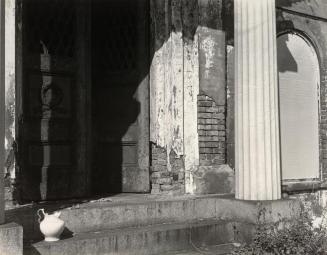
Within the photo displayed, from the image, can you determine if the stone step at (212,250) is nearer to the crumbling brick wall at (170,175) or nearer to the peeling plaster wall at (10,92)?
the crumbling brick wall at (170,175)

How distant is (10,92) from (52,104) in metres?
1.24

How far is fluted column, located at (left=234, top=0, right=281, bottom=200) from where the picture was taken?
6.41m

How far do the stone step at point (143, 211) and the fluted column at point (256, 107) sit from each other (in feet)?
0.72

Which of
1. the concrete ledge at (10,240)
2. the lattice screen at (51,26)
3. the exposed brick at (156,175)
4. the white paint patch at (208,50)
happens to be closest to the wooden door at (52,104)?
the lattice screen at (51,26)

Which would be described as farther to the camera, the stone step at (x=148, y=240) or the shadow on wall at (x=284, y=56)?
the shadow on wall at (x=284, y=56)

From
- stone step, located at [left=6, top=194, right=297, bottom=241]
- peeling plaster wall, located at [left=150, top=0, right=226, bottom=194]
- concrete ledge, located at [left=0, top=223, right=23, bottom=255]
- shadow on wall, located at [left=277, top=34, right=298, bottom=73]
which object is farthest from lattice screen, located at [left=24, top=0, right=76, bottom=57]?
shadow on wall, located at [left=277, top=34, right=298, bottom=73]

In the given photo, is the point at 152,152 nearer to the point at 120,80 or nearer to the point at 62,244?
the point at 120,80

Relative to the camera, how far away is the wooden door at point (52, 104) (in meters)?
7.04

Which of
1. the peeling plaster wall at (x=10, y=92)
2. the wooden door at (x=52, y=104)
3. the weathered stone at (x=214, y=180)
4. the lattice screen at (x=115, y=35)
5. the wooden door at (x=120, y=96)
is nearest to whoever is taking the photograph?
the peeling plaster wall at (x=10, y=92)

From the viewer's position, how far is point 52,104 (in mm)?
7266

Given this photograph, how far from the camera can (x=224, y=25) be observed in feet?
25.6

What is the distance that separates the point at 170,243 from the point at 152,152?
1992 mm

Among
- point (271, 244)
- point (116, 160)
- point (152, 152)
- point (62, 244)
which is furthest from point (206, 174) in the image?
point (62, 244)

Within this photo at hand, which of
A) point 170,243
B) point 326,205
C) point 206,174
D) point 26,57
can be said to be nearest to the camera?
point 170,243
